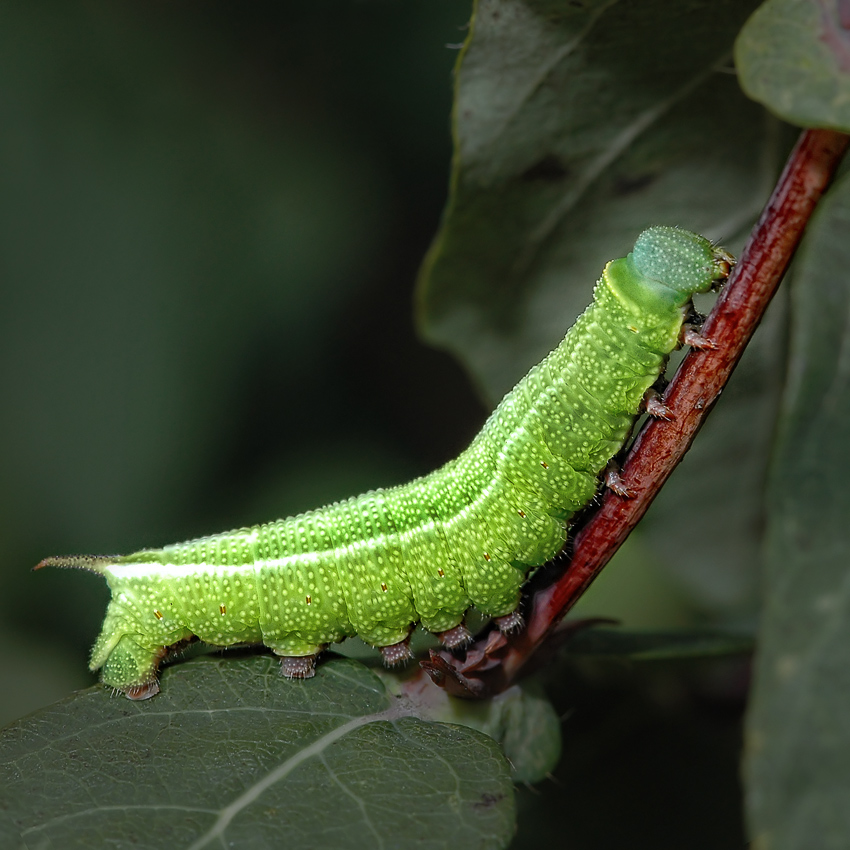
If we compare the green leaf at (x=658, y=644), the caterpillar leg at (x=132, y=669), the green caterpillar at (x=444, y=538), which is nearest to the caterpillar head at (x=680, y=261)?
the green caterpillar at (x=444, y=538)

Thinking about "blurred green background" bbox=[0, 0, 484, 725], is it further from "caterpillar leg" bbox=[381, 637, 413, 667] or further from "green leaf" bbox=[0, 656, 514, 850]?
"green leaf" bbox=[0, 656, 514, 850]

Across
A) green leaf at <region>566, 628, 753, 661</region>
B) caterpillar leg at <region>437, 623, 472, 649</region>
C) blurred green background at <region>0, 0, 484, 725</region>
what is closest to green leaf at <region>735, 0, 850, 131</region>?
green leaf at <region>566, 628, 753, 661</region>

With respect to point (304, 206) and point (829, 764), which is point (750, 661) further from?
point (304, 206)

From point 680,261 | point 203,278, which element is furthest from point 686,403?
A: point 203,278

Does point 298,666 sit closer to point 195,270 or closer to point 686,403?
point 686,403

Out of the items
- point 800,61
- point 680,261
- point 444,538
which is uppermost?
point 800,61

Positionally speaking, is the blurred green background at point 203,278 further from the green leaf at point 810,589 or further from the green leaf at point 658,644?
the green leaf at point 810,589
